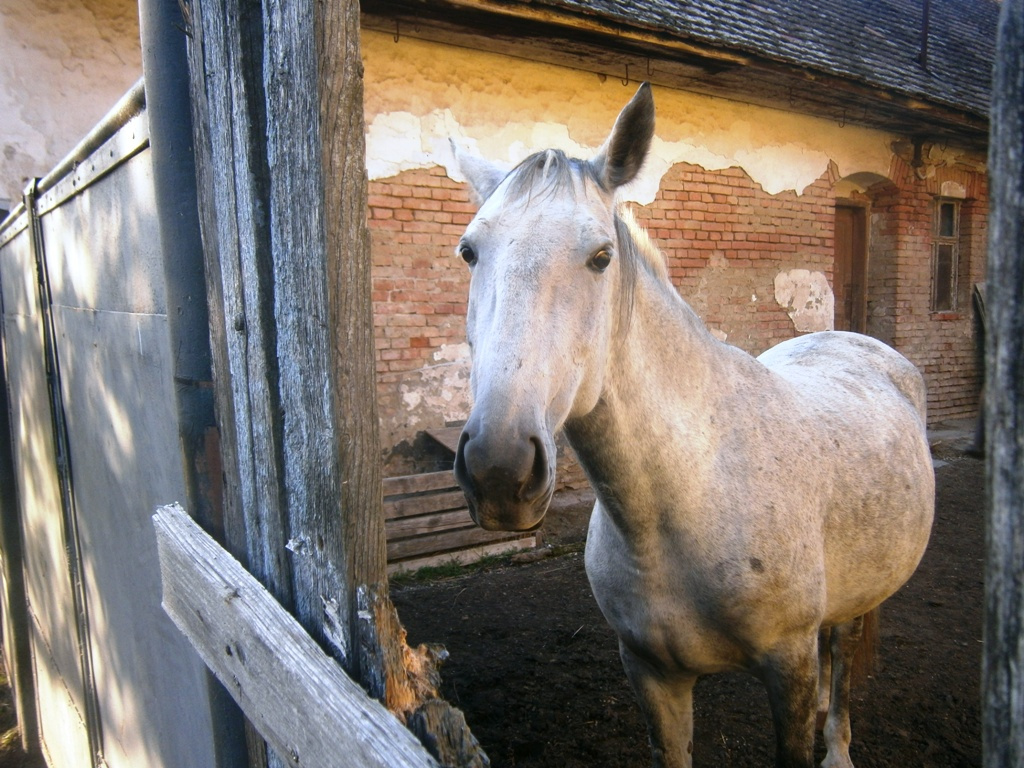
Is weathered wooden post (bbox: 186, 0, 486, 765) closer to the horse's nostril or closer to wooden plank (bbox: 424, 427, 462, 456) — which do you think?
the horse's nostril

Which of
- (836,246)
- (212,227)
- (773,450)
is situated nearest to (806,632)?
(773,450)

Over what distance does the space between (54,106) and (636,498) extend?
588cm

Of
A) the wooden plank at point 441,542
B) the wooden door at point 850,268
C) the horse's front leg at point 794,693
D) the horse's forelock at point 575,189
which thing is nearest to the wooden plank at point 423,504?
the wooden plank at point 441,542

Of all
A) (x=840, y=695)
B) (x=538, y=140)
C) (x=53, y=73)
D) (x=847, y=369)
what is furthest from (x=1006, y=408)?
(x=53, y=73)

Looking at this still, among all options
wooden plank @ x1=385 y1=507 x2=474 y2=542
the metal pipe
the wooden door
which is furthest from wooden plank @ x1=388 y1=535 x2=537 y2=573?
the wooden door

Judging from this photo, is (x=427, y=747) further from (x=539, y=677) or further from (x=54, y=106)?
(x=54, y=106)

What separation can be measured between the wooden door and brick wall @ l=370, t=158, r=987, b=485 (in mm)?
131

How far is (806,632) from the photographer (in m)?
2.02

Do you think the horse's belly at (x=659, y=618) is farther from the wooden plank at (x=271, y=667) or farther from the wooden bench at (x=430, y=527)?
the wooden bench at (x=430, y=527)


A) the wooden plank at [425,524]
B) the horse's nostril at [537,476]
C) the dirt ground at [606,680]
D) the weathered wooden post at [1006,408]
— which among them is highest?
the weathered wooden post at [1006,408]

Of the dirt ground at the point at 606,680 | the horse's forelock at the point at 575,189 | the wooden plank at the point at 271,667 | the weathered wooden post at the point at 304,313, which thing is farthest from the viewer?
the dirt ground at the point at 606,680

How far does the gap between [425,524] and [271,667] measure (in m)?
3.97

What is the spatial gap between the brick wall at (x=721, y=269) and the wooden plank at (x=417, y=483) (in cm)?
43

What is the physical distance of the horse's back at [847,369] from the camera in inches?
107
